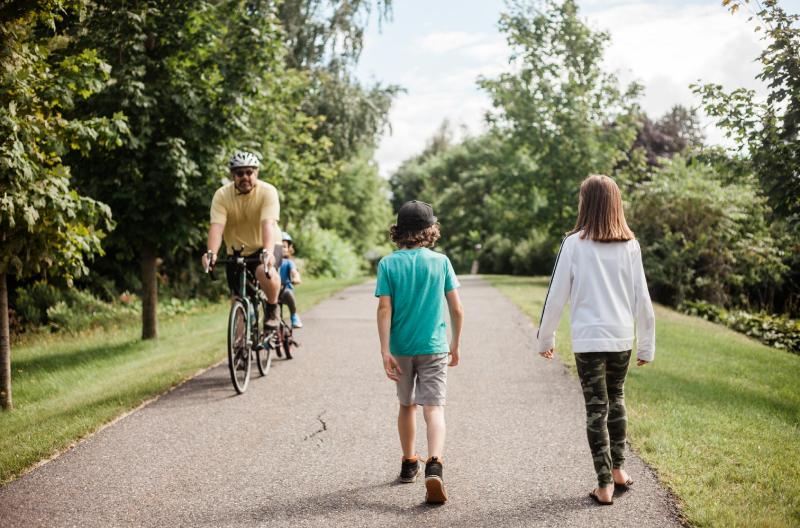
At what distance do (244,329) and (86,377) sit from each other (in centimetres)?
310

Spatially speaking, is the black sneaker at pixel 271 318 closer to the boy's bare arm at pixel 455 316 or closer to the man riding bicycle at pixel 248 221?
the man riding bicycle at pixel 248 221

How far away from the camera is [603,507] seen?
417 cm

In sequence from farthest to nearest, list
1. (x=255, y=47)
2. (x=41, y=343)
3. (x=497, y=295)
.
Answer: (x=497, y=295) < (x=41, y=343) < (x=255, y=47)

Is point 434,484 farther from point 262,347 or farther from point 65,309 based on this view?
point 65,309

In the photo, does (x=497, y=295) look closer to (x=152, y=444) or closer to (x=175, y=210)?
(x=175, y=210)

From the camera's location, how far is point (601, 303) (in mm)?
4281

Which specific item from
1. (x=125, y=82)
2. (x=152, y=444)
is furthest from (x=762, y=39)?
(x=125, y=82)

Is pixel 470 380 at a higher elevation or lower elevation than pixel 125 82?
lower

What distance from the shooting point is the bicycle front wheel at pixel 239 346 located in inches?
280

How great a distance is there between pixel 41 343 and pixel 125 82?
5393 millimetres

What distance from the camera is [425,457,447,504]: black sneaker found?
4.20m

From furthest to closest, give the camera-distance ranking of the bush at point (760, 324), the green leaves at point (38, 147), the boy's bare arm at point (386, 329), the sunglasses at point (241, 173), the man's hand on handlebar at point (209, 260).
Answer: the bush at point (760, 324), the sunglasses at point (241, 173), the man's hand on handlebar at point (209, 260), the green leaves at point (38, 147), the boy's bare arm at point (386, 329)

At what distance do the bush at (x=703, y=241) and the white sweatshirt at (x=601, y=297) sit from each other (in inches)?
645

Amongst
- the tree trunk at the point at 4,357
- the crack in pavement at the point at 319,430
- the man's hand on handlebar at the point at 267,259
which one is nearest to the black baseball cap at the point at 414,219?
the crack in pavement at the point at 319,430
